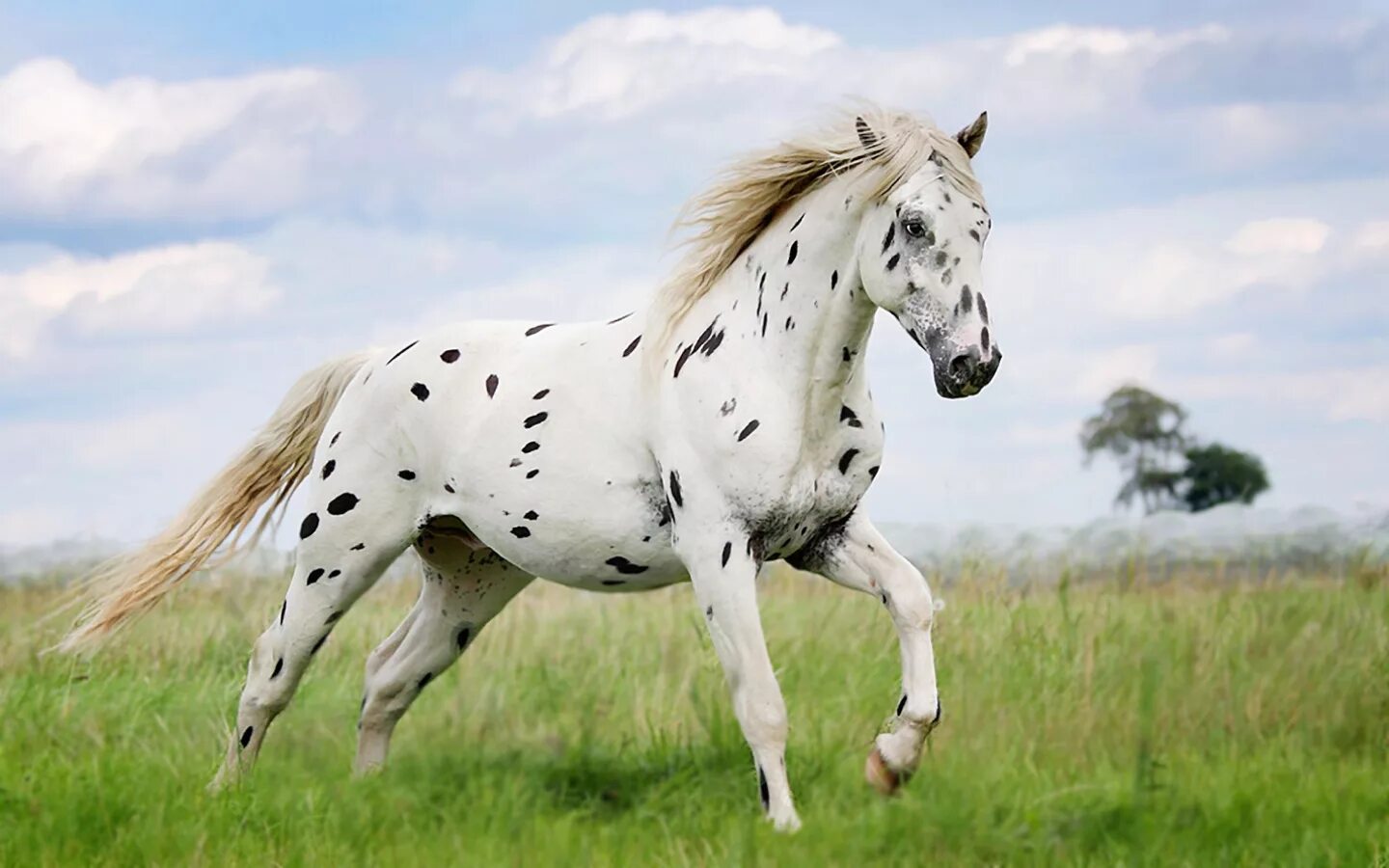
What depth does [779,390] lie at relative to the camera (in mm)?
4895

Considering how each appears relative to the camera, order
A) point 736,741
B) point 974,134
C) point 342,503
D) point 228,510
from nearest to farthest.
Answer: point 974,134
point 736,741
point 342,503
point 228,510

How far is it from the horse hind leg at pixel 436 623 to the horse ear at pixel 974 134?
254 cm

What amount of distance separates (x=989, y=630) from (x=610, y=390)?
10.4 ft

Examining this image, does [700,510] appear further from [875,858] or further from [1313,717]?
[1313,717]

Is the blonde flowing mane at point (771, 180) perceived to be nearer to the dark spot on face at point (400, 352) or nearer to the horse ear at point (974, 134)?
the horse ear at point (974, 134)

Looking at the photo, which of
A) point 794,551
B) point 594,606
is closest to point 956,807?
point 794,551

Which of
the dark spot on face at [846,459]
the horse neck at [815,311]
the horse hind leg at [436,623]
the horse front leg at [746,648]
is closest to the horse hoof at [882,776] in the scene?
the horse front leg at [746,648]

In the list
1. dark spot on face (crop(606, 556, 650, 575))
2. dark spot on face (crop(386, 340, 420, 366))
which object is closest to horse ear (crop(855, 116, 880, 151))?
dark spot on face (crop(606, 556, 650, 575))

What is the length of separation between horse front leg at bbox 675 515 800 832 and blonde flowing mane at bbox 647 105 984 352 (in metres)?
0.77

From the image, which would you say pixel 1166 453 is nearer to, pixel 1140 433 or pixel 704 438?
pixel 1140 433

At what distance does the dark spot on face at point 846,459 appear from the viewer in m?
5.00

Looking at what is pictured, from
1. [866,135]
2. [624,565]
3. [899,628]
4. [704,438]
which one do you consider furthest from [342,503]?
[866,135]

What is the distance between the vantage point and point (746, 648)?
484 centimetres

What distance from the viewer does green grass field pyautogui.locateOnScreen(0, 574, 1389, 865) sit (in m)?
4.84
